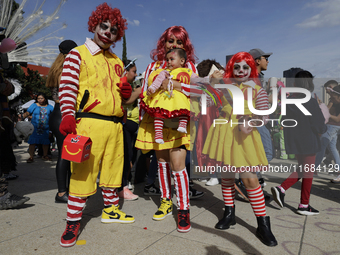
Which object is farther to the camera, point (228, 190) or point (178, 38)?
point (178, 38)

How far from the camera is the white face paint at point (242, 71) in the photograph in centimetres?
263

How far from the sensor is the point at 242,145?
256 centimetres

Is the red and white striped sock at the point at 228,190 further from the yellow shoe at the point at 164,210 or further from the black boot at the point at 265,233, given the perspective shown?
the yellow shoe at the point at 164,210

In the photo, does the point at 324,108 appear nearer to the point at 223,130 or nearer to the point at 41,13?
the point at 223,130

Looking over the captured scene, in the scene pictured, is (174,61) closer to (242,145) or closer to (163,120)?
(163,120)

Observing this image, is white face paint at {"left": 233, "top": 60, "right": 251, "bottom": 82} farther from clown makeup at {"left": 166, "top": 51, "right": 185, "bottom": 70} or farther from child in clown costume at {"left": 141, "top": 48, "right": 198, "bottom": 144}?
clown makeup at {"left": 166, "top": 51, "right": 185, "bottom": 70}

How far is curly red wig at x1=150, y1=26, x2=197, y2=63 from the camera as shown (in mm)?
3070

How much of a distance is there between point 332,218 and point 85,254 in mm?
2726

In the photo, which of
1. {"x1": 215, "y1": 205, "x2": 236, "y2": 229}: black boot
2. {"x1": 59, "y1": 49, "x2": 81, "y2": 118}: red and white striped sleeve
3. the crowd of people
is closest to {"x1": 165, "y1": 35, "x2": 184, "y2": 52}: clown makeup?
the crowd of people

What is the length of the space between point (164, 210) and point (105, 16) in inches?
83.7

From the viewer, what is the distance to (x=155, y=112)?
2645 millimetres

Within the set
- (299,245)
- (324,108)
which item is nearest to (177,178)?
(299,245)

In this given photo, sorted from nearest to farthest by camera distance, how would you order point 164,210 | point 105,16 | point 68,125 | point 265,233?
point 68,125 < point 265,233 < point 105,16 < point 164,210

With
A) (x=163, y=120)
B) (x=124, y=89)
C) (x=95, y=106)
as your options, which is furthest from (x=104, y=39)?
(x=163, y=120)
